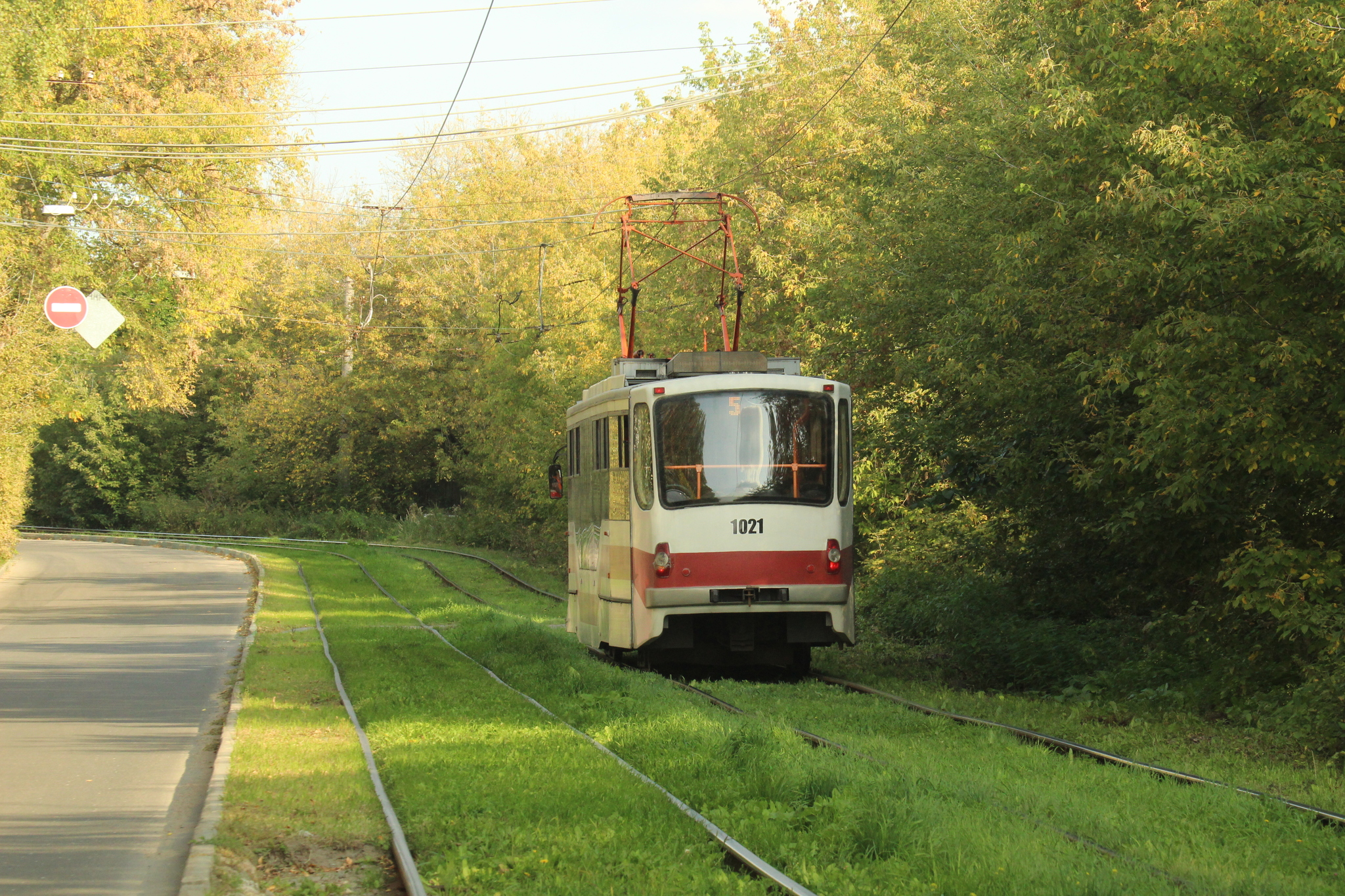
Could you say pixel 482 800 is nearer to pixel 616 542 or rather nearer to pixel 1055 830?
pixel 1055 830

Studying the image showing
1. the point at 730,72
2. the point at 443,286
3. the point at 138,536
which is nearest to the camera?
the point at 730,72

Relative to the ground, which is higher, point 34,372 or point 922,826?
point 34,372

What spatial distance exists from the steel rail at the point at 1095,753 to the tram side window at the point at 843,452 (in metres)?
2.26

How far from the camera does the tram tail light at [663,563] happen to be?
15.3 meters

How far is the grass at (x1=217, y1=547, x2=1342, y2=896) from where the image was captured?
7.00 meters

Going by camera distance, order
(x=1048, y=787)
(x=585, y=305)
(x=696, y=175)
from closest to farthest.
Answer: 1. (x=1048, y=787)
2. (x=696, y=175)
3. (x=585, y=305)

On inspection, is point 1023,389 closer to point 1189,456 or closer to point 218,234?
point 1189,456

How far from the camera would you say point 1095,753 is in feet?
33.5

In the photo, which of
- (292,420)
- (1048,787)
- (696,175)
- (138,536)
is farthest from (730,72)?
(1048,787)

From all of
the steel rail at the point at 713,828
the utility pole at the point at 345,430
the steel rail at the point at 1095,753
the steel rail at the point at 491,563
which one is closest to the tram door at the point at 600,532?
the steel rail at the point at 713,828

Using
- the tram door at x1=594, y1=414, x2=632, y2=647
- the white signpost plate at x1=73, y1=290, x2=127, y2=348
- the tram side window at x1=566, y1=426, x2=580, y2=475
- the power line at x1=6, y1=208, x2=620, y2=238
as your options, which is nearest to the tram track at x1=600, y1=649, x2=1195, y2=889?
the tram door at x1=594, y1=414, x2=632, y2=647

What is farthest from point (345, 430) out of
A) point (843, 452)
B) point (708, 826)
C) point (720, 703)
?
point (708, 826)

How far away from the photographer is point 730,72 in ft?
157

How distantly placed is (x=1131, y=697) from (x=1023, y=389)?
3.58m
